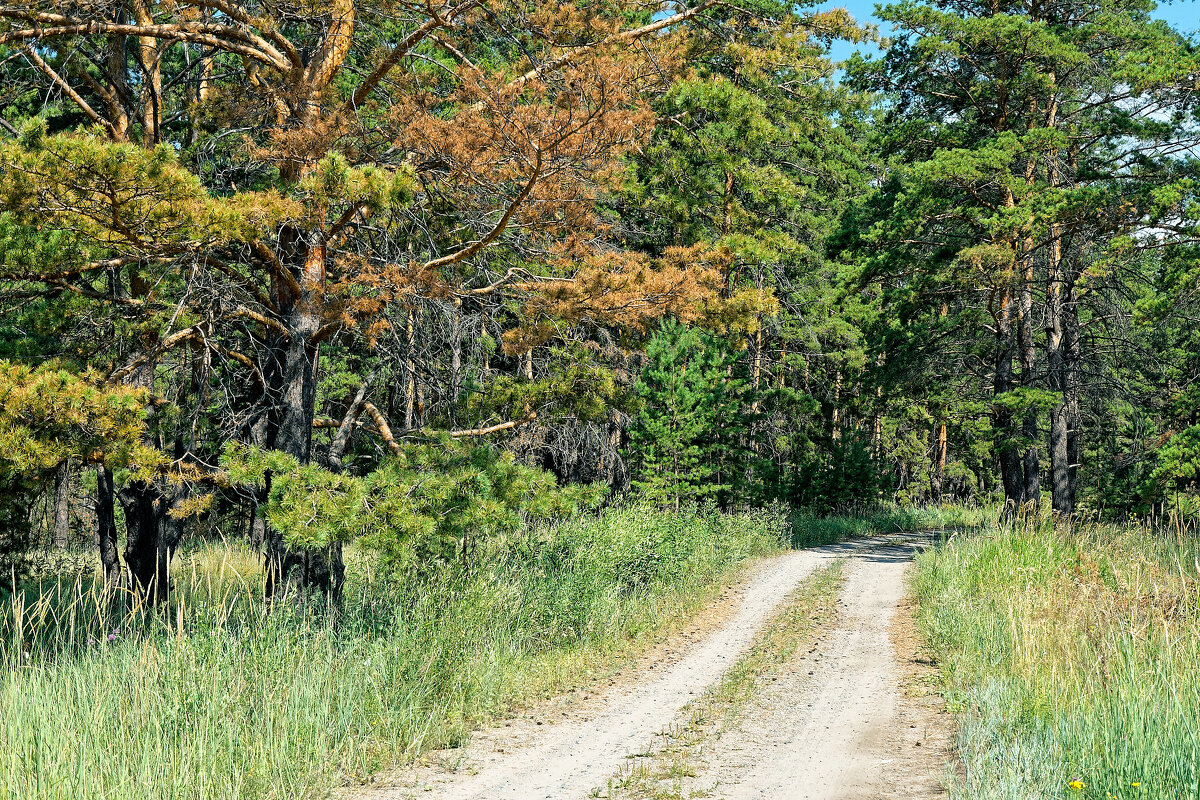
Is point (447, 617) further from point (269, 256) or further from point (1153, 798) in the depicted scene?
point (1153, 798)

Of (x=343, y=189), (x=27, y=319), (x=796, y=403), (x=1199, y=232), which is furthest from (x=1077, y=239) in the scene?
(x=27, y=319)

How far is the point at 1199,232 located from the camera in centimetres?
1316

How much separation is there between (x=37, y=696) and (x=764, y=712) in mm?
4888

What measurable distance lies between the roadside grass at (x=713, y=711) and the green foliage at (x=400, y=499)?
2472 millimetres

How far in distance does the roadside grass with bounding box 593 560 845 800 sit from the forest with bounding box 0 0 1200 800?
4.36 feet

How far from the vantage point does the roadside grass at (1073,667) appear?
3967 mm

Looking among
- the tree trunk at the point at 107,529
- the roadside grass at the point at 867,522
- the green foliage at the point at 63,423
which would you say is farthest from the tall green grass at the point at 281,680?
the roadside grass at the point at 867,522

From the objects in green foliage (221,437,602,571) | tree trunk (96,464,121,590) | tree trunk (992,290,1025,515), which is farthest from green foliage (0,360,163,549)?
tree trunk (992,290,1025,515)

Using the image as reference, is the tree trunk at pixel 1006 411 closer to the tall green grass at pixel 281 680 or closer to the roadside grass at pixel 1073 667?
the roadside grass at pixel 1073 667

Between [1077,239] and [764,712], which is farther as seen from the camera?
[1077,239]

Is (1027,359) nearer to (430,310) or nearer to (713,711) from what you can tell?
(430,310)

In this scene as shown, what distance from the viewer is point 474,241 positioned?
859 centimetres

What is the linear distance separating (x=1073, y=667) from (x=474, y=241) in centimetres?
643

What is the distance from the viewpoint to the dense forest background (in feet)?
23.4
